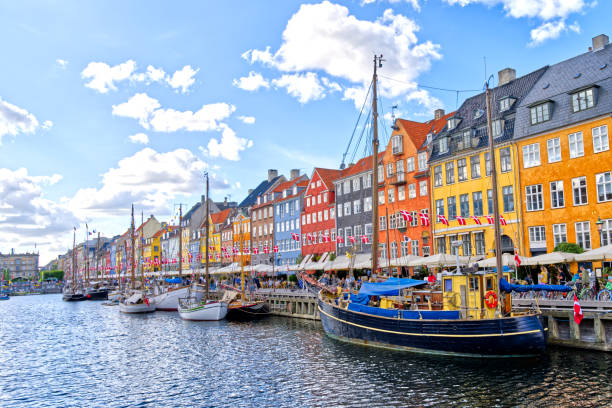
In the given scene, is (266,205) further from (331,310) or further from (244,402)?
(244,402)

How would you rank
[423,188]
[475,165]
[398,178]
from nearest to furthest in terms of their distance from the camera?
[475,165] → [423,188] → [398,178]

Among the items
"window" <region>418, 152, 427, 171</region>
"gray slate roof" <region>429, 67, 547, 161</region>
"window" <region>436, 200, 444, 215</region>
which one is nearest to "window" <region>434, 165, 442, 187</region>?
"gray slate roof" <region>429, 67, 547, 161</region>

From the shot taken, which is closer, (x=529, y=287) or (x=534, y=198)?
(x=529, y=287)

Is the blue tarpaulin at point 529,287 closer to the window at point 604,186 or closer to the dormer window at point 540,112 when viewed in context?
the window at point 604,186

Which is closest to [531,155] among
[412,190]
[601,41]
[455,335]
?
[601,41]

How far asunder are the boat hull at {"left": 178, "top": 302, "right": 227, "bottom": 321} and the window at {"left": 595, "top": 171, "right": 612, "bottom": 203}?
3084 cm

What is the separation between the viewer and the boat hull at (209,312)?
46.3 meters

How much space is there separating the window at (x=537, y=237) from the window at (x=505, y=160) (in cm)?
535

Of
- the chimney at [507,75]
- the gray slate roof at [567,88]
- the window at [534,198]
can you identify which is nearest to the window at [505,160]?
the gray slate roof at [567,88]

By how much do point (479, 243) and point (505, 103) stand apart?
39.8 feet

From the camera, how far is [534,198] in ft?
132

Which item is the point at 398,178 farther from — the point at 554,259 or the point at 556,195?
the point at 554,259

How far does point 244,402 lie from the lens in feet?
61.8

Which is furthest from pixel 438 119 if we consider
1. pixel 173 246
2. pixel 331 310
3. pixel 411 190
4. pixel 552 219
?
pixel 173 246
